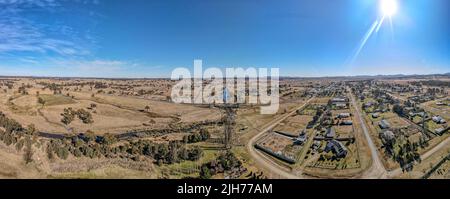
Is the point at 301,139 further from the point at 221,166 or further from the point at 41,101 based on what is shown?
the point at 41,101

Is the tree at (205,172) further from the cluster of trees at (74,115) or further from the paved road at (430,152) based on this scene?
the cluster of trees at (74,115)

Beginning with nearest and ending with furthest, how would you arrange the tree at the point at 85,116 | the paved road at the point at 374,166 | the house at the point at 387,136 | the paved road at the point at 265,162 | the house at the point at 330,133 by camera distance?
the paved road at the point at 374,166, the paved road at the point at 265,162, the house at the point at 387,136, the house at the point at 330,133, the tree at the point at 85,116

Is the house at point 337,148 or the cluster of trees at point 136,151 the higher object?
the house at point 337,148

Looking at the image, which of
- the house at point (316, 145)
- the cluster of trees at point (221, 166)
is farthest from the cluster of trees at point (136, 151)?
the house at point (316, 145)

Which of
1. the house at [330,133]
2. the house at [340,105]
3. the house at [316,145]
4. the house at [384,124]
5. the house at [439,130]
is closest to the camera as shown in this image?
the house at [316,145]

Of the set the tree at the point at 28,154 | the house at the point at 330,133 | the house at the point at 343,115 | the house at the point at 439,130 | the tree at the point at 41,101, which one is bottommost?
the tree at the point at 28,154
